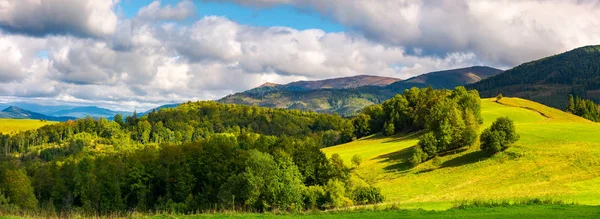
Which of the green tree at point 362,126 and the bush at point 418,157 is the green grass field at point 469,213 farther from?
the green tree at point 362,126

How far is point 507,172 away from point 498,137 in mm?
10592

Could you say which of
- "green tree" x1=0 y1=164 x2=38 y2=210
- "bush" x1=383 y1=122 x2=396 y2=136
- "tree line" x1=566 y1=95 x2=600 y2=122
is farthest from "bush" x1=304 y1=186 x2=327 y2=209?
"tree line" x1=566 y1=95 x2=600 y2=122

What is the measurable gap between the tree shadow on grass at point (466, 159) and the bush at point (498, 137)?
4.85ft

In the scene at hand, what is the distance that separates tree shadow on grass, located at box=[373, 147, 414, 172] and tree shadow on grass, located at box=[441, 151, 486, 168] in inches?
270

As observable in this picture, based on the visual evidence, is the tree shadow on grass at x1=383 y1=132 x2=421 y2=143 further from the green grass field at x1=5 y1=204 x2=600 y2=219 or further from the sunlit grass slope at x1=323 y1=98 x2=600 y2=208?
the green grass field at x1=5 y1=204 x2=600 y2=219

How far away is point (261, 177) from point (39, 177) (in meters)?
58.5

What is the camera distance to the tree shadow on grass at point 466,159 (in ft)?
230

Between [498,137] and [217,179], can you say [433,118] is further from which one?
[217,179]

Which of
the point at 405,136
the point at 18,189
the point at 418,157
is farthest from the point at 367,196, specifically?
the point at 405,136

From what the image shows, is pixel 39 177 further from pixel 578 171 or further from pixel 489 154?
pixel 578 171

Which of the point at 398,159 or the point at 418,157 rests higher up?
the point at 418,157

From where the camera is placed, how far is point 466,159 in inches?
2830

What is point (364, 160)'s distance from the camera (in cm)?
8906


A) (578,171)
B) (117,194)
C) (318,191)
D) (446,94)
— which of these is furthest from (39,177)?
(446,94)
